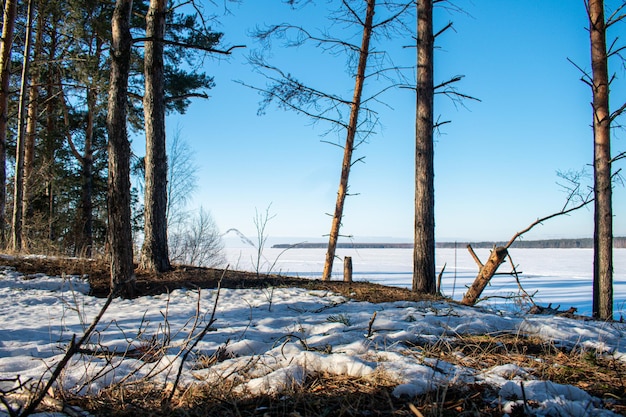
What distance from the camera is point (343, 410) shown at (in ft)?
5.20

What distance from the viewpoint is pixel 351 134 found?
970cm

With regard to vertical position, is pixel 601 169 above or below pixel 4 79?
below

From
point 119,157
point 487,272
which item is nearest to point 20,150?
point 119,157

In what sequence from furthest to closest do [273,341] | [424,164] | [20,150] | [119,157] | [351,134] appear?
1. [20,150]
2. [351,134]
3. [424,164]
4. [119,157]
5. [273,341]

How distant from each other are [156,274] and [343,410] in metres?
5.55

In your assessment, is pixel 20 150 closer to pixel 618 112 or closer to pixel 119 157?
pixel 119 157

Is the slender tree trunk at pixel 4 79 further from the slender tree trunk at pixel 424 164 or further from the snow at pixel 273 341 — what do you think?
the slender tree trunk at pixel 424 164

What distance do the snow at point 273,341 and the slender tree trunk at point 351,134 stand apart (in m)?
4.28

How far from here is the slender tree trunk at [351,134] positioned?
9477mm

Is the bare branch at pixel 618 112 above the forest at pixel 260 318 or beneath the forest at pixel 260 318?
above

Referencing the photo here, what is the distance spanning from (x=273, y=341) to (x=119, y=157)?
3.54 meters

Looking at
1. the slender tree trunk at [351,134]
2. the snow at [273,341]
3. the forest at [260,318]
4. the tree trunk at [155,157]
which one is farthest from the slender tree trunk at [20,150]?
the slender tree trunk at [351,134]

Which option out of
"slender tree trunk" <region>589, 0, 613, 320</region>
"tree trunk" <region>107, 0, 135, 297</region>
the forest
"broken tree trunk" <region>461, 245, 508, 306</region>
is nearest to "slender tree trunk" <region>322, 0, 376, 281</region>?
the forest

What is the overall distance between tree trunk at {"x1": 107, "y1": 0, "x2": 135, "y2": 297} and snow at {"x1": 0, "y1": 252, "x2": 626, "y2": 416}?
609mm
